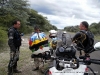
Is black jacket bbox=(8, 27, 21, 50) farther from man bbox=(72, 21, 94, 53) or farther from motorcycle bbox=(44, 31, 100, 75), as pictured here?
motorcycle bbox=(44, 31, 100, 75)

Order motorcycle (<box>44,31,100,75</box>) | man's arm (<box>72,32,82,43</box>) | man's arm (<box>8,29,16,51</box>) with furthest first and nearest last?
man's arm (<box>8,29,16,51</box>), man's arm (<box>72,32,82,43</box>), motorcycle (<box>44,31,100,75</box>)

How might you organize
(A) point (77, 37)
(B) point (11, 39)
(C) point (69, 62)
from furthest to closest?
(B) point (11, 39) → (A) point (77, 37) → (C) point (69, 62)

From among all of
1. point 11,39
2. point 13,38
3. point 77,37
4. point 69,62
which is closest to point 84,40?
point 77,37

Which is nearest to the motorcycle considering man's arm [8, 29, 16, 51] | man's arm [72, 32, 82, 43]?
man's arm [72, 32, 82, 43]

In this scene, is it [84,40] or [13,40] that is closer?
[84,40]

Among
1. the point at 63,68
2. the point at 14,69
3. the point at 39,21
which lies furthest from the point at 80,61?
the point at 39,21

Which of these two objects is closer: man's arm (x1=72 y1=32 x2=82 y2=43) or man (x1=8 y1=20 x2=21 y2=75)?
man's arm (x1=72 y1=32 x2=82 y2=43)

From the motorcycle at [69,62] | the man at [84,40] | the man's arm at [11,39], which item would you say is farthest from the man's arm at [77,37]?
the man's arm at [11,39]

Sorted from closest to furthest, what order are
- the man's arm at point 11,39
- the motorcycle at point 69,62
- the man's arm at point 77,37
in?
the motorcycle at point 69,62
the man's arm at point 77,37
the man's arm at point 11,39

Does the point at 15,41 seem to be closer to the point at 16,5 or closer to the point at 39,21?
the point at 16,5

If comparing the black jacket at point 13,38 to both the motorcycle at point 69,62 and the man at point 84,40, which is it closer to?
the man at point 84,40

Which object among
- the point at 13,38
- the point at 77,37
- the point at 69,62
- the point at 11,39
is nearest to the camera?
the point at 69,62

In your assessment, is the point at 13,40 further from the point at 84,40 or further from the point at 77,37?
the point at 84,40

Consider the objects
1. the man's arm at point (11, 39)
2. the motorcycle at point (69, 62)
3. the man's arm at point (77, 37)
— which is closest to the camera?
the motorcycle at point (69, 62)
